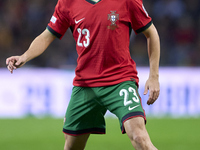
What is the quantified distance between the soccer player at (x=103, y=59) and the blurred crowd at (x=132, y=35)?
8.56 m

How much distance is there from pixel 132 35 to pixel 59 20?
893 centimetres

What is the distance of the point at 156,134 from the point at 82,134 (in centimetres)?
424

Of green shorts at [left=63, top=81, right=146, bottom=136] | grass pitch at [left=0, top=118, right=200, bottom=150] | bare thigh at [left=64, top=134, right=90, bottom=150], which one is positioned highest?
green shorts at [left=63, top=81, right=146, bottom=136]

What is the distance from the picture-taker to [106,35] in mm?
4402

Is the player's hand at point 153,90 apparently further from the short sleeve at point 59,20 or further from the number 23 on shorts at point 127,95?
the short sleeve at point 59,20

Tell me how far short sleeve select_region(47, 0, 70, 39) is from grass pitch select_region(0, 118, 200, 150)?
2.91 meters

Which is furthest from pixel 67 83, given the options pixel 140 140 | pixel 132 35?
pixel 140 140

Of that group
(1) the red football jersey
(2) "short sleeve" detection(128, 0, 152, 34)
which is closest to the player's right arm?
(1) the red football jersey

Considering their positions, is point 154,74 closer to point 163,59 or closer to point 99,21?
point 99,21

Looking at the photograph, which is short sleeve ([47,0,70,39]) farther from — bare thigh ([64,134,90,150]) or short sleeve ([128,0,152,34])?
bare thigh ([64,134,90,150])

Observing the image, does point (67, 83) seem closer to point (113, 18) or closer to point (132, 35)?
point (132, 35)

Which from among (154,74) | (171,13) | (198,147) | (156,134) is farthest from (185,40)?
(154,74)

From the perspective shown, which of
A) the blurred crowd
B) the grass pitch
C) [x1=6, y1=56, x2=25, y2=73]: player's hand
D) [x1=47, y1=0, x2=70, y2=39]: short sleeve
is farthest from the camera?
the blurred crowd

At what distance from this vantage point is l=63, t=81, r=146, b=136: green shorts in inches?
166
